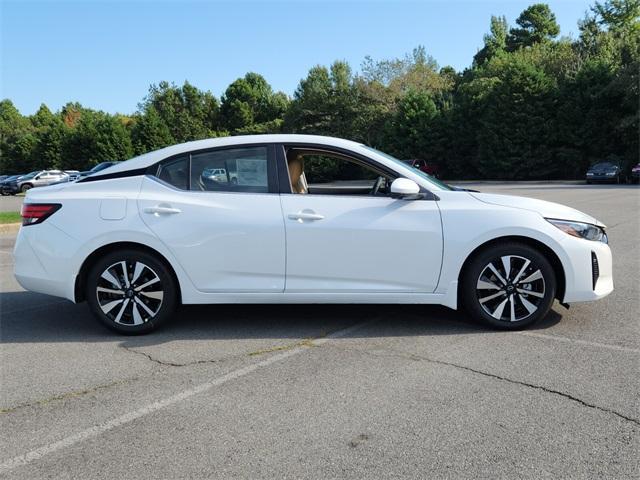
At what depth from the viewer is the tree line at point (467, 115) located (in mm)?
38969

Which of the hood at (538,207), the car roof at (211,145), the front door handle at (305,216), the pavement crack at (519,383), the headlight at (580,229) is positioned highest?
the car roof at (211,145)

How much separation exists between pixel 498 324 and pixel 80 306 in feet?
13.7

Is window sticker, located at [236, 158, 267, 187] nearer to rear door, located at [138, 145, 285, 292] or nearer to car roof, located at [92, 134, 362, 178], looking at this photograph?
rear door, located at [138, 145, 285, 292]

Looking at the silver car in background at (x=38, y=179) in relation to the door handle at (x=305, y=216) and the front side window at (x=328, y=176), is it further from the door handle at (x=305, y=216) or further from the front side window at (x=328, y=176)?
the door handle at (x=305, y=216)

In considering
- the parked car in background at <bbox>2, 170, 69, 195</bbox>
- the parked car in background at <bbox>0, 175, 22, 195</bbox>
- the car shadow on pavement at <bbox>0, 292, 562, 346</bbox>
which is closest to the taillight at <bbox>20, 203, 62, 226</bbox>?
the car shadow on pavement at <bbox>0, 292, 562, 346</bbox>

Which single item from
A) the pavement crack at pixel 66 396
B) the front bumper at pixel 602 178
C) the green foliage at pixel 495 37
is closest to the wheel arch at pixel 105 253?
the pavement crack at pixel 66 396

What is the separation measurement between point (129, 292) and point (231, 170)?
1.34 m

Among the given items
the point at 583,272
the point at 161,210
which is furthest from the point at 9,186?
the point at 583,272

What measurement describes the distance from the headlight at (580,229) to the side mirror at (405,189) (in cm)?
114

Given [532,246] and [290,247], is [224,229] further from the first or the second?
[532,246]

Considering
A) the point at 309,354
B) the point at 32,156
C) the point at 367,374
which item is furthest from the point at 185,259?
the point at 32,156

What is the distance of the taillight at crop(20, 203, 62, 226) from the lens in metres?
4.66

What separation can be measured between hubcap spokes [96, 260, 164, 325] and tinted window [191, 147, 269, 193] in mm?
849

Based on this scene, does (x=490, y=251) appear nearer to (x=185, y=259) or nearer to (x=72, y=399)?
(x=185, y=259)
